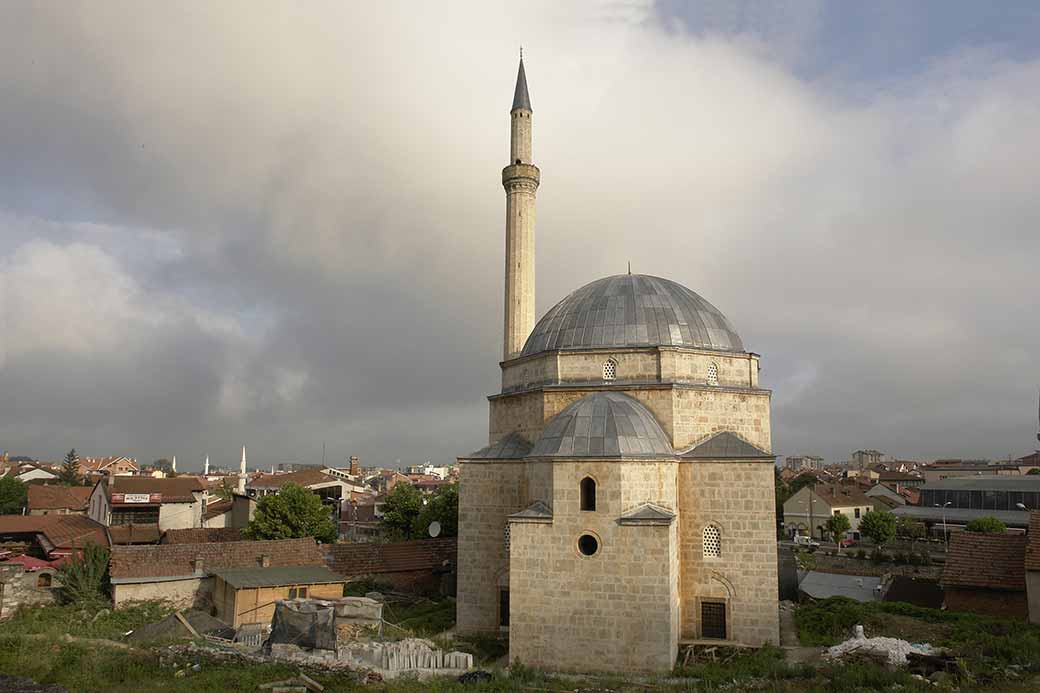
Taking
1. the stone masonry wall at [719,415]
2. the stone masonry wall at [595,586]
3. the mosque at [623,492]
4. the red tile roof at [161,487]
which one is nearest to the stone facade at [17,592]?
the red tile roof at [161,487]

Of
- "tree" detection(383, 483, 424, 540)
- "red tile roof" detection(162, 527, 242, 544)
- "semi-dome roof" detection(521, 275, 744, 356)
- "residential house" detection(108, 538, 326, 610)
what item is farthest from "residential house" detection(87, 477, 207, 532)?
"semi-dome roof" detection(521, 275, 744, 356)

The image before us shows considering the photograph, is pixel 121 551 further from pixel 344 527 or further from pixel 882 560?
pixel 882 560

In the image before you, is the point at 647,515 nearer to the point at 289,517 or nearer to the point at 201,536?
the point at 289,517

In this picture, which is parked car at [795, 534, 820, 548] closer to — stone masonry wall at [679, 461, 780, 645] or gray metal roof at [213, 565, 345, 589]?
stone masonry wall at [679, 461, 780, 645]

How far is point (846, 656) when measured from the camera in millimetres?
14625

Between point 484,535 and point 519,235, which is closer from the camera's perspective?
point 484,535

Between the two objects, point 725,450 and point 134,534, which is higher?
point 725,450

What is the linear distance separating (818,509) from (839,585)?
76.4 ft

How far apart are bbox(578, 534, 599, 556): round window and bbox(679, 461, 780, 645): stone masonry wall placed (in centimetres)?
308

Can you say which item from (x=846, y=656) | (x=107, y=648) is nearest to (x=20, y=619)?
(x=107, y=648)

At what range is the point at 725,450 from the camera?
17.0 meters

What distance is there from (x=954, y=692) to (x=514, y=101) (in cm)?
2220

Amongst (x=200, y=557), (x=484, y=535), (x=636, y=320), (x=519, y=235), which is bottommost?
(x=200, y=557)

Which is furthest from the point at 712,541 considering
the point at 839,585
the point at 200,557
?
the point at 200,557
